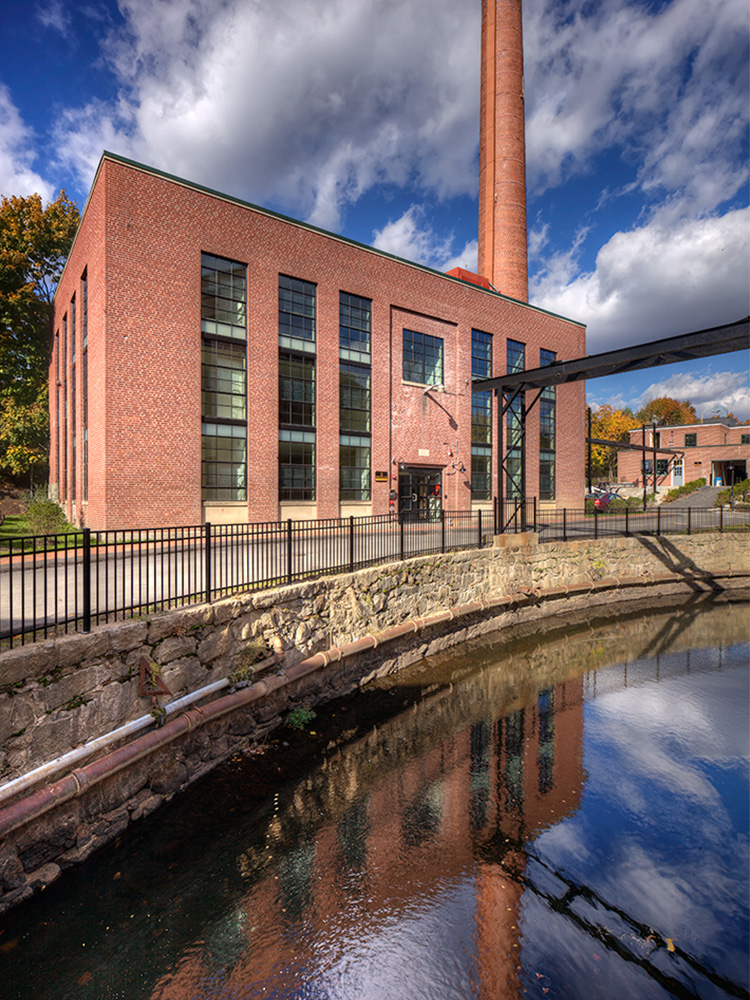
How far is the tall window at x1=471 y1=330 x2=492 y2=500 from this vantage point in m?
25.0

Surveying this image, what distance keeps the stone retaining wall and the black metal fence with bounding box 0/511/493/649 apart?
1.57ft

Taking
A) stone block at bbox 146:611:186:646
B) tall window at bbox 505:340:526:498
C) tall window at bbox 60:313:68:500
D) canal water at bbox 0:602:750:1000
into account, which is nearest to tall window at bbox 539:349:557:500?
tall window at bbox 505:340:526:498

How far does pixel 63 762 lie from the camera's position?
4855 mm

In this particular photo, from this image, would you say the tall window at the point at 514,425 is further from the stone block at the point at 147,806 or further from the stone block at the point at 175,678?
the stone block at the point at 147,806

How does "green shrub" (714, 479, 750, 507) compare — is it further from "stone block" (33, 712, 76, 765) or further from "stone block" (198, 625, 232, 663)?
"stone block" (33, 712, 76, 765)

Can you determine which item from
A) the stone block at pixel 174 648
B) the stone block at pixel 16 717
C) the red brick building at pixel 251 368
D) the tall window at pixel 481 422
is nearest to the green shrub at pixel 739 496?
the red brick building at pixel 251 368

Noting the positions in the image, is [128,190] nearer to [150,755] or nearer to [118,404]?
[118,404]

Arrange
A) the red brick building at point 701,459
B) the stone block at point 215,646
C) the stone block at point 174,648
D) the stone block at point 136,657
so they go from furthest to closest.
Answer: the red brick building at point 701,459, the stone block at point 215,646, the stone block at point 174,648, the stone block at point 136,657

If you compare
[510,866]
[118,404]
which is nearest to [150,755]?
[510,866]

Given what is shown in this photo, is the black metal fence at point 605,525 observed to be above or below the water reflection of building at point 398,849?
above

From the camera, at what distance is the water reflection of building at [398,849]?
13.5 ft

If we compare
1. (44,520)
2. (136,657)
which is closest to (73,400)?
(44,520)

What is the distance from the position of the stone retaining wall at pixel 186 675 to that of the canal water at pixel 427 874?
41 centimetres

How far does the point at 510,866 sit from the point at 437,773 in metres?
1.89
